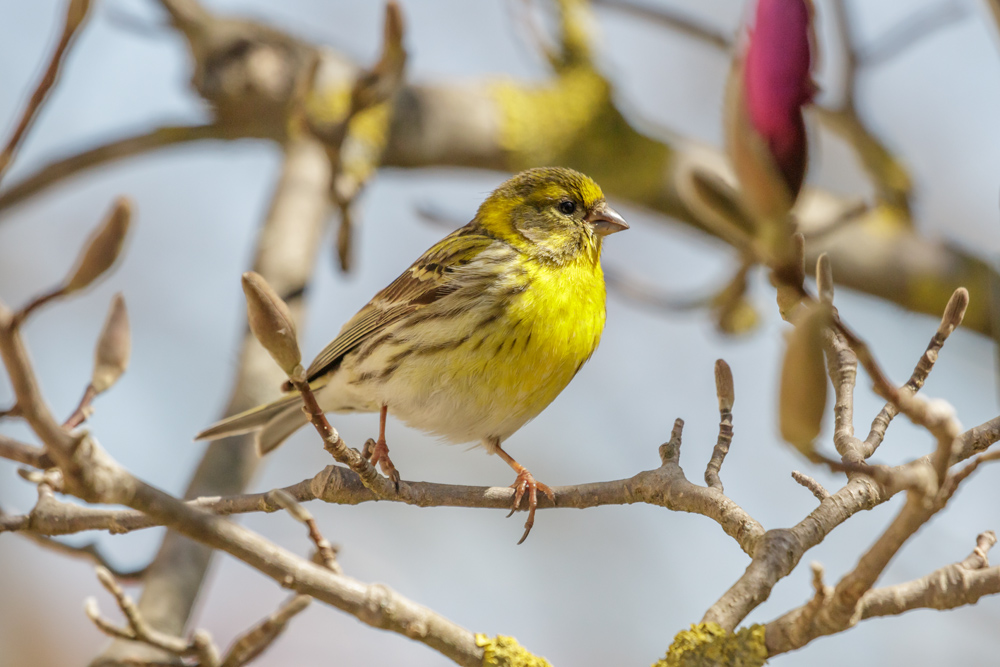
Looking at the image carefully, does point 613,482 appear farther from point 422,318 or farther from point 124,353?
point 422,318

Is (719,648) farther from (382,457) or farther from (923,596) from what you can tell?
(382,457)

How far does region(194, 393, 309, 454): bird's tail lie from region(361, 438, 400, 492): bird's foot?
60 cm

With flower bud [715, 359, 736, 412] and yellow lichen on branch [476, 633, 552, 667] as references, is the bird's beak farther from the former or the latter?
yellow lichen on branch [476, 633, 552, 667]

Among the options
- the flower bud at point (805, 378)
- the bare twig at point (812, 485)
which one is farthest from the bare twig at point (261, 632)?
the flower bud at point (805, 378)

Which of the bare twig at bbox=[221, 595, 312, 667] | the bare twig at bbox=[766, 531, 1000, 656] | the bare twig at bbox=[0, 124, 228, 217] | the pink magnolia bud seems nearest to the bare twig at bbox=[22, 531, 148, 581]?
the bare twig at bbox=[221, 595, 312, 667]

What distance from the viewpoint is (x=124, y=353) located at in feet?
6.17

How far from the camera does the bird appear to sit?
3174 millimetres

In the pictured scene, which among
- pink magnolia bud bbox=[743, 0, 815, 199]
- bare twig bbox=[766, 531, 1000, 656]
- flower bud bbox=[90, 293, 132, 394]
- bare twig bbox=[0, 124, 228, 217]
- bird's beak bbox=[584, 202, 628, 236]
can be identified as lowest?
bare twig bbox=[766, 531, 1000, 656]

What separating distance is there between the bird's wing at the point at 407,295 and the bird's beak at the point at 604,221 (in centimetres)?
41

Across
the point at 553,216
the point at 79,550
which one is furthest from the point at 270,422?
the point at 553,216

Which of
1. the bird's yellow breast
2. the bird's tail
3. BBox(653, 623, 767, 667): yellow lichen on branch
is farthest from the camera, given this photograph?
the bird's tail

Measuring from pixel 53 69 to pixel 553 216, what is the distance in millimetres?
2749

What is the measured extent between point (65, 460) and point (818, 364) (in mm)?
966

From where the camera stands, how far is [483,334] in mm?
3188
